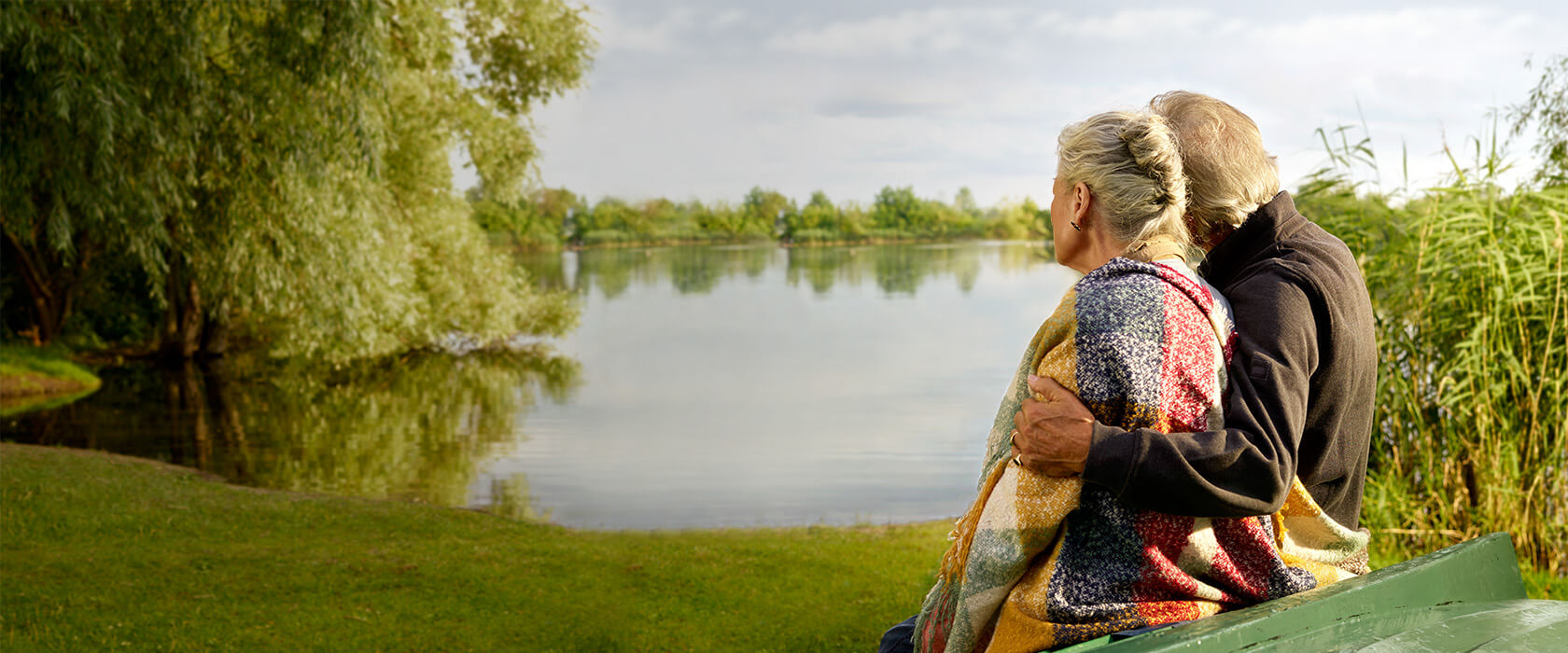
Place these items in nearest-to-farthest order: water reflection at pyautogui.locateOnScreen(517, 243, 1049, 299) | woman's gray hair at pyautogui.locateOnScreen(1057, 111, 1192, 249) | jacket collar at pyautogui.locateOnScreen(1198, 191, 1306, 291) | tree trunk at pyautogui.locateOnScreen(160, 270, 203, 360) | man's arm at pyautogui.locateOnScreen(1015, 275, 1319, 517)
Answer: man's arm at pyautogui.locateOnScreen(1015, 275, 1319, 517), woman's gray hair at pyautogui.locateOnScreen(1057, 111, 1192, 249), jacket collar at pyautogui.locateOnScreen(1198, 191, 1306, 291), tree trunk at pyautogui.locateOnScreen(160, 270, 203, 360), water reflection at pyautogui.locateOnScreen(517, 243, 1049, 299)

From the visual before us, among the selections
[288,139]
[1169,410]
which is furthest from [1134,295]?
[288,139]

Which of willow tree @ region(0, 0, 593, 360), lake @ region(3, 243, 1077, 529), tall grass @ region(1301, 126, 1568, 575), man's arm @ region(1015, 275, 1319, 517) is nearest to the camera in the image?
man's arm @ region(1015, 275, 1319, 517)

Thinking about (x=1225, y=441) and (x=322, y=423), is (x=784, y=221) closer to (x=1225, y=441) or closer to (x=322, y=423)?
(x=322, y=423)

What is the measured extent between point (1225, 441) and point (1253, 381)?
0.42 ft

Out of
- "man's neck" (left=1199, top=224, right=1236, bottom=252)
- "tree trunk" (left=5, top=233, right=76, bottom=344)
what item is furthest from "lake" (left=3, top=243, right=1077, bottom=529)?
"man's neck" (left=1199, top=224, right=1236, bottom=252)

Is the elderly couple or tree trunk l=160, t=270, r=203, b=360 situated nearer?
the elderly couple

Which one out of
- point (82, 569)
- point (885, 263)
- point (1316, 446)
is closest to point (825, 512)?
point (82, 569)

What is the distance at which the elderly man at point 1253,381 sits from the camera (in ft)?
5.32

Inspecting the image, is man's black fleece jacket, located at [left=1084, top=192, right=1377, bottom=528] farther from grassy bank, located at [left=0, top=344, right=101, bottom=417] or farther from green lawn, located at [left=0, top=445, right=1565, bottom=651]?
grassy bank, located at [left=0, top=344, right=101, bottom=417]

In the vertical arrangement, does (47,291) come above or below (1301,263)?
below

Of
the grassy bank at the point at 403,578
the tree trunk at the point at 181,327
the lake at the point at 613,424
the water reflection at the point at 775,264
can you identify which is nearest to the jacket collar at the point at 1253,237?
the grassy bank at the point at 403,578

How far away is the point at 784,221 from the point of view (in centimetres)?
10406

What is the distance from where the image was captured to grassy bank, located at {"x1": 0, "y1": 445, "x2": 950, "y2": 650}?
17.0 feet

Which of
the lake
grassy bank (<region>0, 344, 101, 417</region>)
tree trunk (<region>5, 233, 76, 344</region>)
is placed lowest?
the lake
